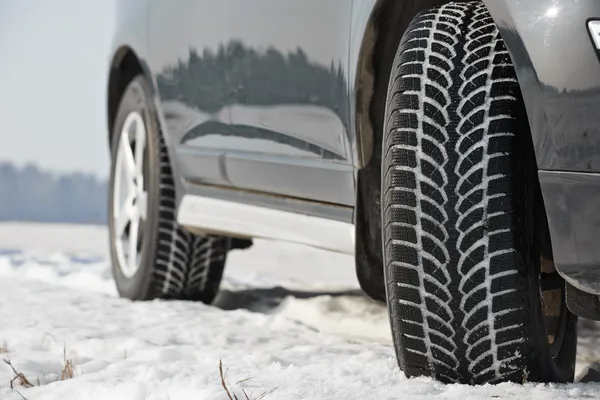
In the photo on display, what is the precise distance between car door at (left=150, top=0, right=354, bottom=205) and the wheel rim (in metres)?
0.31

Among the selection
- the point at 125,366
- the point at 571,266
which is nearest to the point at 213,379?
the point at 125,366

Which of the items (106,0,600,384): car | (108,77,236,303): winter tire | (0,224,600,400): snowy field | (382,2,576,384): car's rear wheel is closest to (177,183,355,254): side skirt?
(106,0,600,384): car

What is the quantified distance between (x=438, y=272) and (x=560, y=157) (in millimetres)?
363

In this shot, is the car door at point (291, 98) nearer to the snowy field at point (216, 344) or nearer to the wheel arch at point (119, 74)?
the snowy field at point (216, 344)

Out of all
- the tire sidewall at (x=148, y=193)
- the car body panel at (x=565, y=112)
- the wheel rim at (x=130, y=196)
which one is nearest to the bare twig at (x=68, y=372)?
the car body panel at (x=565, y=112)

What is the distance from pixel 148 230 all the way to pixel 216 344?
1.02 m

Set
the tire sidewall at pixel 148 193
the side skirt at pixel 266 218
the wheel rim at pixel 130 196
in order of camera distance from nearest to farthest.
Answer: the side skirt at pixel 266 218
the tire sidewall at pixel 148 193
the wheel rim at pixel 130 196

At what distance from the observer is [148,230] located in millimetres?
3984

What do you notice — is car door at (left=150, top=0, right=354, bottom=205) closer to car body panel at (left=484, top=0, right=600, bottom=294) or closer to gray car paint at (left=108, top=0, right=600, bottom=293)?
gray car paint at (left=108, top=0, right=600, bottom=293)

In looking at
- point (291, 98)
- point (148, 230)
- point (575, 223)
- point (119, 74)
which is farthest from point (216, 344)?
point (119, 74)

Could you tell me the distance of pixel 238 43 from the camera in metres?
3.19

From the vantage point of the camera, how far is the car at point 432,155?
6.11 ft

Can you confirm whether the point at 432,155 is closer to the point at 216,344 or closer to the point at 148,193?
the point at 216,344

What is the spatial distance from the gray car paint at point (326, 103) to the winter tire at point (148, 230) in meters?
0.11
